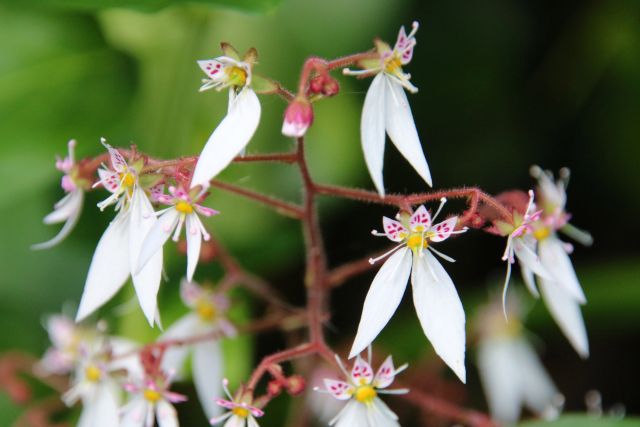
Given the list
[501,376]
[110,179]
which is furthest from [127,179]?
[501,376]

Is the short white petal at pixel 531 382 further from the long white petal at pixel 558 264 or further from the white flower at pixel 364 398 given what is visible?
the white flower at pixel 364 398

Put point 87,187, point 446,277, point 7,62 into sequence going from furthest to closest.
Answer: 1. point 7,62
2. point 87,187
3. point 446,277

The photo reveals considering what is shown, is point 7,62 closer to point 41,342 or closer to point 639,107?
point 41,342

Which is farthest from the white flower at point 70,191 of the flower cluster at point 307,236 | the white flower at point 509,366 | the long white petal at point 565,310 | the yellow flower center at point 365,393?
the white flower at point 509,366

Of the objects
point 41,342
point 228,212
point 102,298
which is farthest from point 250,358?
point 102,298

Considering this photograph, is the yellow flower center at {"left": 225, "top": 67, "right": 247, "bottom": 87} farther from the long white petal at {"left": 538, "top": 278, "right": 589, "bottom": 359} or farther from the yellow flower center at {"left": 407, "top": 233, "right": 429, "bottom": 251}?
the long white petal at {"left": 538, "top": 278, "right": 589, "bottom": 359}

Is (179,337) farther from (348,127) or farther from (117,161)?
(348,127)
